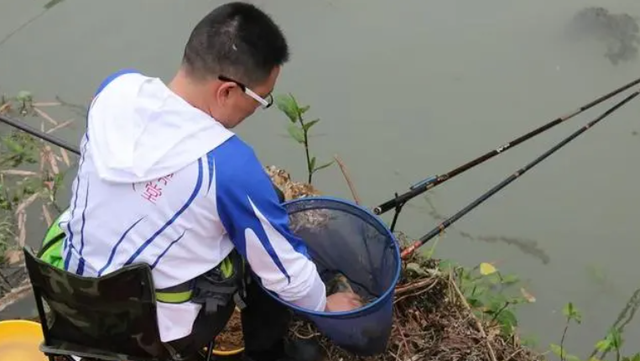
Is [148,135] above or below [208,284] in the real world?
above

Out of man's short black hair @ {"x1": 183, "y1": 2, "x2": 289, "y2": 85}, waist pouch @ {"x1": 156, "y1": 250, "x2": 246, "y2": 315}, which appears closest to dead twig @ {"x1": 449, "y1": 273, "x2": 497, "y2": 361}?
waist pouch @ {"x1": 156, "y1": 250, "x2": 246, "y2": 315}

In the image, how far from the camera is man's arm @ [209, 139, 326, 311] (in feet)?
4.30

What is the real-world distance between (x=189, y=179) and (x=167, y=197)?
54mm

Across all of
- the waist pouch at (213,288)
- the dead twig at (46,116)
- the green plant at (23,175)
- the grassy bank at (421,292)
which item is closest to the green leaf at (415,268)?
the grassy bank at (421,292)

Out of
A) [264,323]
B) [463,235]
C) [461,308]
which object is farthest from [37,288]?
[463,235]

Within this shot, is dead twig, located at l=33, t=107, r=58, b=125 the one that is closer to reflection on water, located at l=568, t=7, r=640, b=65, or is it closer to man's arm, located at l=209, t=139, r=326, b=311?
man's arm, located at l=209, t=139, r=326, b=311

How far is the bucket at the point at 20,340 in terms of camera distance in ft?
6.56

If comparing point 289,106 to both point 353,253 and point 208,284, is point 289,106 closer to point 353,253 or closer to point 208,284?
point 353,253

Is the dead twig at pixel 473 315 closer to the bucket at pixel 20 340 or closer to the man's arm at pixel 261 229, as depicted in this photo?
the man's arm at pixel 261 229

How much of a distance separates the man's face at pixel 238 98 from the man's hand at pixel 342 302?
1.58 ft

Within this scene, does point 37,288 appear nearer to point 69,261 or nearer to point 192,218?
point 69,261

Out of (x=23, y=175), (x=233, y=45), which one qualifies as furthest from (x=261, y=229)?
(x=23, y=175)

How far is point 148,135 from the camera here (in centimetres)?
131

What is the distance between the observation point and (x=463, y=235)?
2.76 m
